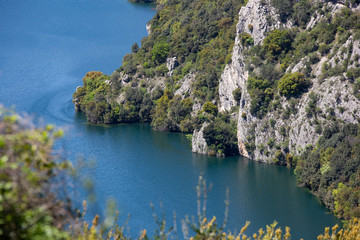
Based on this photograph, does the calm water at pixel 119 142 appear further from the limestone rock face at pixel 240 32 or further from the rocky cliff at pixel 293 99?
the limestone rock face at pixel 240 32

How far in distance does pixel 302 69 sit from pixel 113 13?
82.5m

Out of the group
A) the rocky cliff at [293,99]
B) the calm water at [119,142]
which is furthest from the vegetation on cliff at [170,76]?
the rocky cliff at [293,99]

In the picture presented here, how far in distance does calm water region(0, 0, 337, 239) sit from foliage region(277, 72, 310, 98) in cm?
966

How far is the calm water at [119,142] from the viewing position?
183 ft

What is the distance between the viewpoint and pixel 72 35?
126438mm

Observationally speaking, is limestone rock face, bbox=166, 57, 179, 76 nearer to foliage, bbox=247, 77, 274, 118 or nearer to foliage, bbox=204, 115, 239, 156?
foliage, bbox=204, 115, 239, 156

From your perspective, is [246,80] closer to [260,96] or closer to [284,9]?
[260,96]

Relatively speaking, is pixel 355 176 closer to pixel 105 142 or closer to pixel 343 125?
pixel 343 125

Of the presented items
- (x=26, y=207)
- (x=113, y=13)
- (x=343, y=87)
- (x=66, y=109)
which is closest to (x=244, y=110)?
(x=343, y=87)

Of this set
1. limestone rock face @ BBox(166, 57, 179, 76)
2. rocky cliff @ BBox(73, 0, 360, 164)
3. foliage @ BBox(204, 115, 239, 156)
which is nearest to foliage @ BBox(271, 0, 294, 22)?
rocky cliff @ BBox(73, 0, 360, 164)

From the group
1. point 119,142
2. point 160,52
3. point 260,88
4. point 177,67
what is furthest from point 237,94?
point 160,52

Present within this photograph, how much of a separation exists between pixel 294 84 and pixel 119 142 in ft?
87.7

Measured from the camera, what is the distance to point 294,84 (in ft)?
222

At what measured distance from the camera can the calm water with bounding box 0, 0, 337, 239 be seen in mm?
55750
